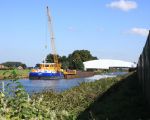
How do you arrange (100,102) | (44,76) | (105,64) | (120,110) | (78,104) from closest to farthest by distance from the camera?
(120,110)
(100,102)
(78,104)
(44,76)
(105,64)

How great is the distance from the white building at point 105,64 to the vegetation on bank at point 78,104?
128 metres

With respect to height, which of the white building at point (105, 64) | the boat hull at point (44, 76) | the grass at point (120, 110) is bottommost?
the grass at point (120, 110)

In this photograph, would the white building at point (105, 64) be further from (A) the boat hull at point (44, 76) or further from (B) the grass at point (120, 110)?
(B) the grass at point (120, 110)

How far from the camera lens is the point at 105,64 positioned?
176 meters

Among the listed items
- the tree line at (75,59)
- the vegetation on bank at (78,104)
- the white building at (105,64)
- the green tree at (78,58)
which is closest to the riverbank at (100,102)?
the vegetation on bank at (78,104)

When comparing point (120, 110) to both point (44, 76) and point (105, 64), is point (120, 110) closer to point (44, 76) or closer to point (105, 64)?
point (44, 76)

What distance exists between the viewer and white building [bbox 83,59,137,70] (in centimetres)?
16262

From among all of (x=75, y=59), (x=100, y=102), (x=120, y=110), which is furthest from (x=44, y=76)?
(x=120, y=110)


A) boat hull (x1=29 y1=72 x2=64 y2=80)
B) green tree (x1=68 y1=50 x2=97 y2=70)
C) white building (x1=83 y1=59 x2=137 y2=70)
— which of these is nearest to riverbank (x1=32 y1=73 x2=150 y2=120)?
boat hull (x1=29 y1=72 x2=64 y2=80)

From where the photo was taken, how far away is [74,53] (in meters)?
169

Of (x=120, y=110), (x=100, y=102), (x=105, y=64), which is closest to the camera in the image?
(x=120, y=110)

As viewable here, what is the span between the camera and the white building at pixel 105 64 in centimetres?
16262

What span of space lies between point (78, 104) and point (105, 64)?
15378cm

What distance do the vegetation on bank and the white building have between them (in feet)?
420
